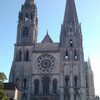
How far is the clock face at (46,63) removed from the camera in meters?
47.0

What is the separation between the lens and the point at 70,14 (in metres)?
51.9

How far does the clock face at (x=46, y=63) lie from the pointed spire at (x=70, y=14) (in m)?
7.54

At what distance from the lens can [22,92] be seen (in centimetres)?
4512

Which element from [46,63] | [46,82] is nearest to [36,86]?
[46,82]

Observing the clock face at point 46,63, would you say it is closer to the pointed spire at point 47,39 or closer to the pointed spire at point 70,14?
the pointed spire at point 47,39

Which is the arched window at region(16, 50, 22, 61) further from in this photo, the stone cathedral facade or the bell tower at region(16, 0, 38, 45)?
the bell tower at region(16, 0, 38, 45)

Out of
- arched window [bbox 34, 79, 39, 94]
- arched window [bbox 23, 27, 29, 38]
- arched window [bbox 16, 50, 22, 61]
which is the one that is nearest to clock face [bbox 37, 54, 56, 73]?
arched window [bbox 34, 79, 39, 94]

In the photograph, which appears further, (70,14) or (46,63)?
(70,14)

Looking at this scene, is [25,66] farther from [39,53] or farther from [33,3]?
[33,3]

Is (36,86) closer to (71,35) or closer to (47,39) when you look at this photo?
(47,39)

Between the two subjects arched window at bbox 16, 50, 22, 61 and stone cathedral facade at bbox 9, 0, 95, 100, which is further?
arched window at bbox 16, 50, 22, 61

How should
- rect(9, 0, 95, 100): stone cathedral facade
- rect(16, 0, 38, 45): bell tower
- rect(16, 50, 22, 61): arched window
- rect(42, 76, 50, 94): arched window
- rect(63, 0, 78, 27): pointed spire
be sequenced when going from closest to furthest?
rect(9, 0, 95, 100): stone cathedral facade, rect(42, 76, 50, 94): arched window, rect(16, 50, 22, 61): arched window, rect(16, 0, 38, 45): bell tower, rect(63, 0, 78, 27): pointed spire

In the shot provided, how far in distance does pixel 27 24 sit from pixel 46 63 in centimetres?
839

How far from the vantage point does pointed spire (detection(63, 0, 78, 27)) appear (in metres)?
51.0
